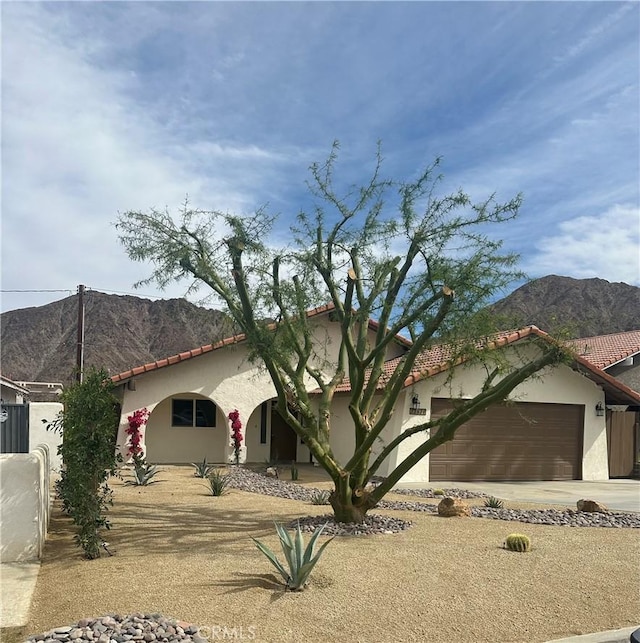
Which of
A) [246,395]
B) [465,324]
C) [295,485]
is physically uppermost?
[465,324]

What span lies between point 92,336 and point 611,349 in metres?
83.8

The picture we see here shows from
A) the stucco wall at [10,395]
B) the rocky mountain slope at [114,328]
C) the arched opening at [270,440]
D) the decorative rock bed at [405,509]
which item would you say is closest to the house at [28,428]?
the decorative rock bed at [405,509]

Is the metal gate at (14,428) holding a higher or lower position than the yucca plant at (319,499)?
higher

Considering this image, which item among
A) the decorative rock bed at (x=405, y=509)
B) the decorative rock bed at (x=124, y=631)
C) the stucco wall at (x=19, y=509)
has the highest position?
the stucco wall at (x=19, y=509)

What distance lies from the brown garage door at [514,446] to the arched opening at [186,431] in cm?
694

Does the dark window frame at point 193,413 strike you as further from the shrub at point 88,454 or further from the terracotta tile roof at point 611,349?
the shrub at point 88,454

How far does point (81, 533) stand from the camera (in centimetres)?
809

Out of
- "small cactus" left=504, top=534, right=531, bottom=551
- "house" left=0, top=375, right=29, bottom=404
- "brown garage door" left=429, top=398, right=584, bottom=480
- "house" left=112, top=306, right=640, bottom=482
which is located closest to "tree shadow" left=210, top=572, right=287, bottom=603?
"small cactus" left=504, top=534, right=531, bottom=551

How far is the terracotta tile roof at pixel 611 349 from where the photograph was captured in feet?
77.0

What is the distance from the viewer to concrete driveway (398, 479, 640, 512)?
1480 centimetres

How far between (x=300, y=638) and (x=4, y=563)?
411cm

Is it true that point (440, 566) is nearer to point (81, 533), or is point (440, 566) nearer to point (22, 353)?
point (81, 533)

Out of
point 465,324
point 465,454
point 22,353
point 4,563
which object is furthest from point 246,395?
point 22,353

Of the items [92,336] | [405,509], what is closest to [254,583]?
[405,509]
